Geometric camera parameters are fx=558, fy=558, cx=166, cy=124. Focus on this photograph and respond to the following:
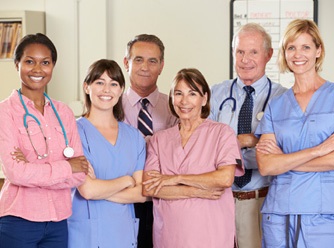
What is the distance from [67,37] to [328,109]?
282 centimetres

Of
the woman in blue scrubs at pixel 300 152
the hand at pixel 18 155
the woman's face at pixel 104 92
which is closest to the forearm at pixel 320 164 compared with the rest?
the woman in blue scrubs at pixel 300 152

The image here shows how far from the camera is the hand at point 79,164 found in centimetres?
215

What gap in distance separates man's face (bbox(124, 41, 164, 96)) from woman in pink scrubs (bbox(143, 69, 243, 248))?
15.8 inches

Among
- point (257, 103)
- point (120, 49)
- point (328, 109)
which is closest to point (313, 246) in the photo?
point (328, 109)

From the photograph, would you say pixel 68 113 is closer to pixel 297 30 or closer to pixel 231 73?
pixel 297 30

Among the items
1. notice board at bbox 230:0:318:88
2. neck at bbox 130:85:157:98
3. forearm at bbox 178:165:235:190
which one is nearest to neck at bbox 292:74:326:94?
forearm at bbox 178:165:235:190

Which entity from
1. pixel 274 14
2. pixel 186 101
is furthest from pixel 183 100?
pixel 274 14

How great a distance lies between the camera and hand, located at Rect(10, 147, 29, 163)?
2.04 meters

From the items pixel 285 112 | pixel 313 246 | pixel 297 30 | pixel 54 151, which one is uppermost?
pixel 297 30

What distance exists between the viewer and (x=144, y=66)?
2818mm

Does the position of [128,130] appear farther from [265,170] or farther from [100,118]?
[265,170]

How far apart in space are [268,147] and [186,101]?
1.29ft

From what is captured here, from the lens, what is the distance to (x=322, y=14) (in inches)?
168

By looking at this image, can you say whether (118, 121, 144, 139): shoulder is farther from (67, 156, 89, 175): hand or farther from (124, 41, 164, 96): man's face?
(124, 41, 164, 96): man's face
